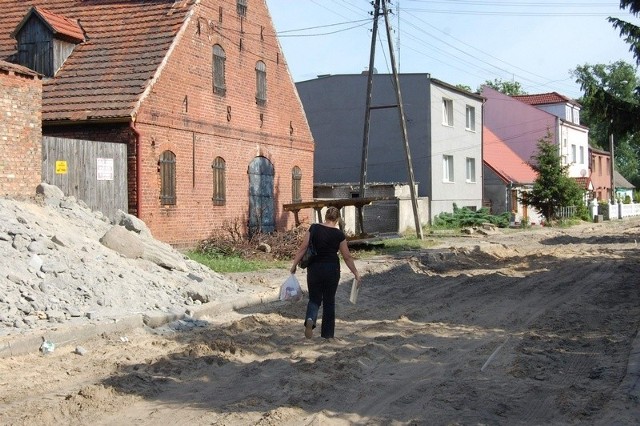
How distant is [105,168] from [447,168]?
25704 millimetres

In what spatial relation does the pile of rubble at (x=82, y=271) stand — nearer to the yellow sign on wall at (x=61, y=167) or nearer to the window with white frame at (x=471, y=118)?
the yellow sign on wall at (x=61, y=167)

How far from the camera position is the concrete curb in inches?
354

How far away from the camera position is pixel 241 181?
23.4m

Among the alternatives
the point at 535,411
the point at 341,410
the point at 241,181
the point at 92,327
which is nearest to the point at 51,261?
the point at 92,327

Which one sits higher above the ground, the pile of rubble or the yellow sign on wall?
the yellow sign on wall

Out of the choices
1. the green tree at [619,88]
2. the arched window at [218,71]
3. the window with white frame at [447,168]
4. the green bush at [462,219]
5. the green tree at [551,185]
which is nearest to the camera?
the arched window at [218,71]

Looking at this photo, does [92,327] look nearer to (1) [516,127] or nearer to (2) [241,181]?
(2) [241,181]

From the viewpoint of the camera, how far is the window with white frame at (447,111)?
132 feet

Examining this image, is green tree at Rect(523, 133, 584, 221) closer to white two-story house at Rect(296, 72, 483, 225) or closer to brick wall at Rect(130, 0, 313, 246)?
white two-story house at Rect(296, 72, 483, 225)

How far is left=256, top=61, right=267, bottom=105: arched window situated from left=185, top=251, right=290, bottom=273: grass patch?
6128 mm

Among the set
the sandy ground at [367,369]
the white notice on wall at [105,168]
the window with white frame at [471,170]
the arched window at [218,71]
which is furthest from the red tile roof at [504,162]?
the sandy ground at [367,369]

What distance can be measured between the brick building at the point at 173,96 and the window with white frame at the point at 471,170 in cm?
2025

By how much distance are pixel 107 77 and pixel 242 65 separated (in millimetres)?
4918

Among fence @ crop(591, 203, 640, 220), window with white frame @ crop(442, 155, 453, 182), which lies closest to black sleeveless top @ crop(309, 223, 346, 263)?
window with white frame @ crop(442, 155, 453, 182)
